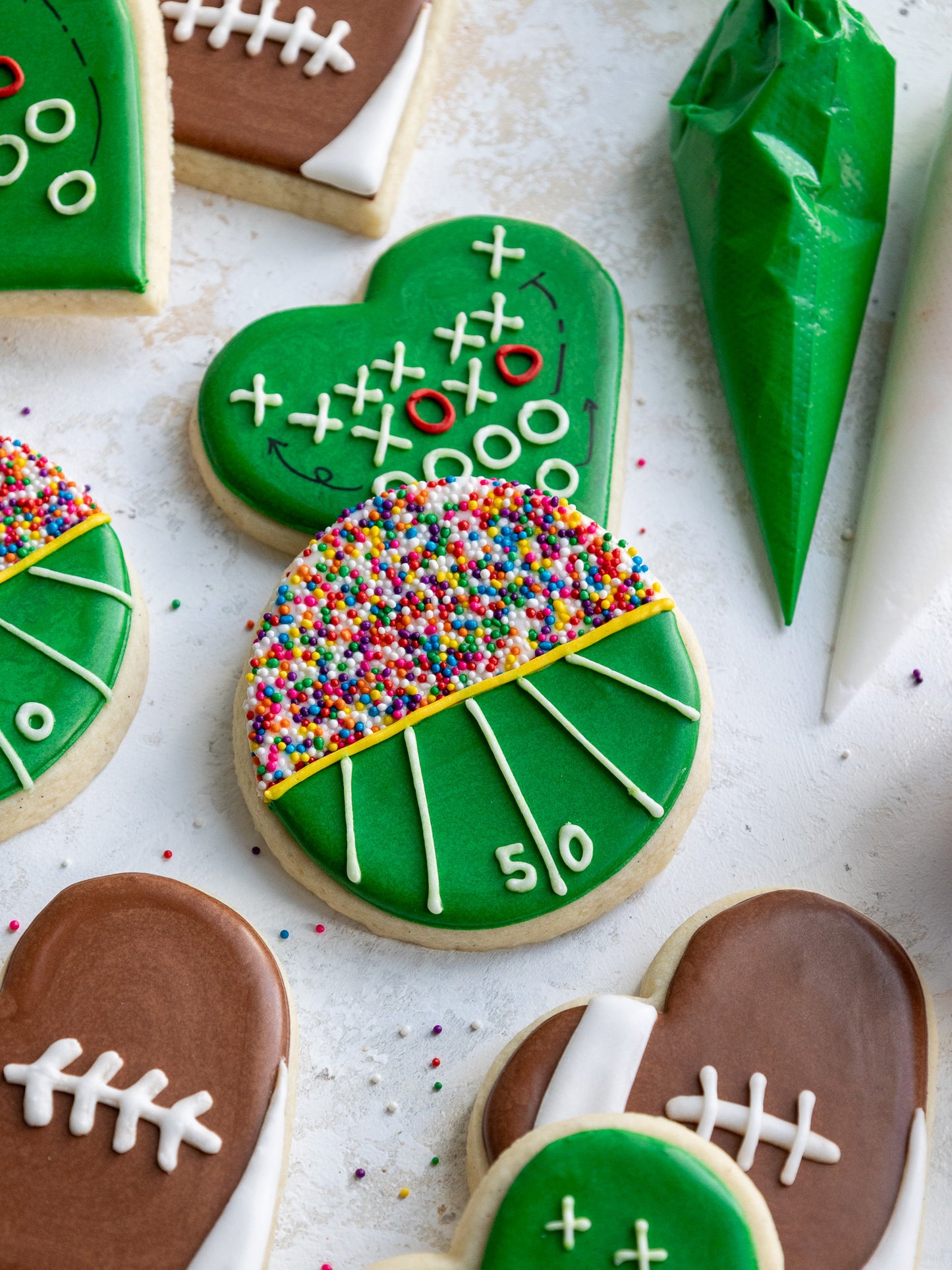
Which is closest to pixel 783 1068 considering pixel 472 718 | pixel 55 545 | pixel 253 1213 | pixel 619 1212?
pixel 619 1212

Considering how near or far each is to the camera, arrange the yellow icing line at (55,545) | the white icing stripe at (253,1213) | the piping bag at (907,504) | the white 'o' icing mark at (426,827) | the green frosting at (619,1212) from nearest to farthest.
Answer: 1. the green frosting at (619,1212)
2. the white icing stripe at (253,1213)
3. the white 'o' icing mark at (426,827)
4. the yellow icing line at (55,545)
5. the piping bag at (907,504)

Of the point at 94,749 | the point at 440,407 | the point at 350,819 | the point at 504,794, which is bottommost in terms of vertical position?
the point at 94,749

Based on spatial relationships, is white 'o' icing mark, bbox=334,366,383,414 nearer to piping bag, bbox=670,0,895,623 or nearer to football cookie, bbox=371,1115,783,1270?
piping bag, bbox=670,0,895,623

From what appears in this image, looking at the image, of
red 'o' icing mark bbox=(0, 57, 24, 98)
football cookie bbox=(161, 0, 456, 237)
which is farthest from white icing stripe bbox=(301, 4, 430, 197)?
red 'o' icing mark bbox=(0, 57, 24, 98)

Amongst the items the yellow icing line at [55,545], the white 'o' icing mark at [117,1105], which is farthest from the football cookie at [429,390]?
the white 'o' icing mark at [117,1105]

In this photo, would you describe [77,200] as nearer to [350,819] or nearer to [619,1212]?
[350,819]

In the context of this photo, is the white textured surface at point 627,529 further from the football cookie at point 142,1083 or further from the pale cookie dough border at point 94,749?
the football cookie at point 142,1083
